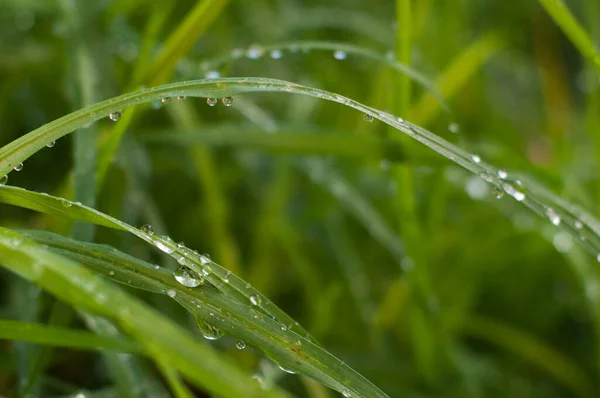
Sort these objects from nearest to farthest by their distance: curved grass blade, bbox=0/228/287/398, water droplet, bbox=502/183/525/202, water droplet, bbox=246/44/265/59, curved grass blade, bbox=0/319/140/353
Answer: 1. curved grass blade, bbox=0/228/287/398
2. curved grass blade, bbox=0/319/140/353
3. water droplet, bbox=502/183/525/202
4. water droplet, bbox=246/44/265/59

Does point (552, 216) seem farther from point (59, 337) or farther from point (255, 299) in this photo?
point (59, 337)

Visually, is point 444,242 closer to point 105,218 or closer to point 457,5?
point 457,5

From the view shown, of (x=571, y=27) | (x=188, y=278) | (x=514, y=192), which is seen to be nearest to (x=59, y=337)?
(x=188, y=278)

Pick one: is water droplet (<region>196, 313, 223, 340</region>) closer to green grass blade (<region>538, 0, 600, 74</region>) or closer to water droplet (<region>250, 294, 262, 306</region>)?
water droplet (<region>250, 294, 262, 306</region>)

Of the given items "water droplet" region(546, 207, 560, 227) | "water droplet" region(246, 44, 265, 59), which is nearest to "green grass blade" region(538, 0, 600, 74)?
"water droplet" region(546, 207, 560, 227)

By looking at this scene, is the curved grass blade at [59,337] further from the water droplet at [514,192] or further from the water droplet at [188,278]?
the water droplet at [514,192]

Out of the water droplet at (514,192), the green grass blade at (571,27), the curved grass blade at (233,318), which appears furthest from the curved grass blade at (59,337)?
the green grass blade at (571,27)

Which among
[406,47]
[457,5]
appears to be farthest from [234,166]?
[457,5]
